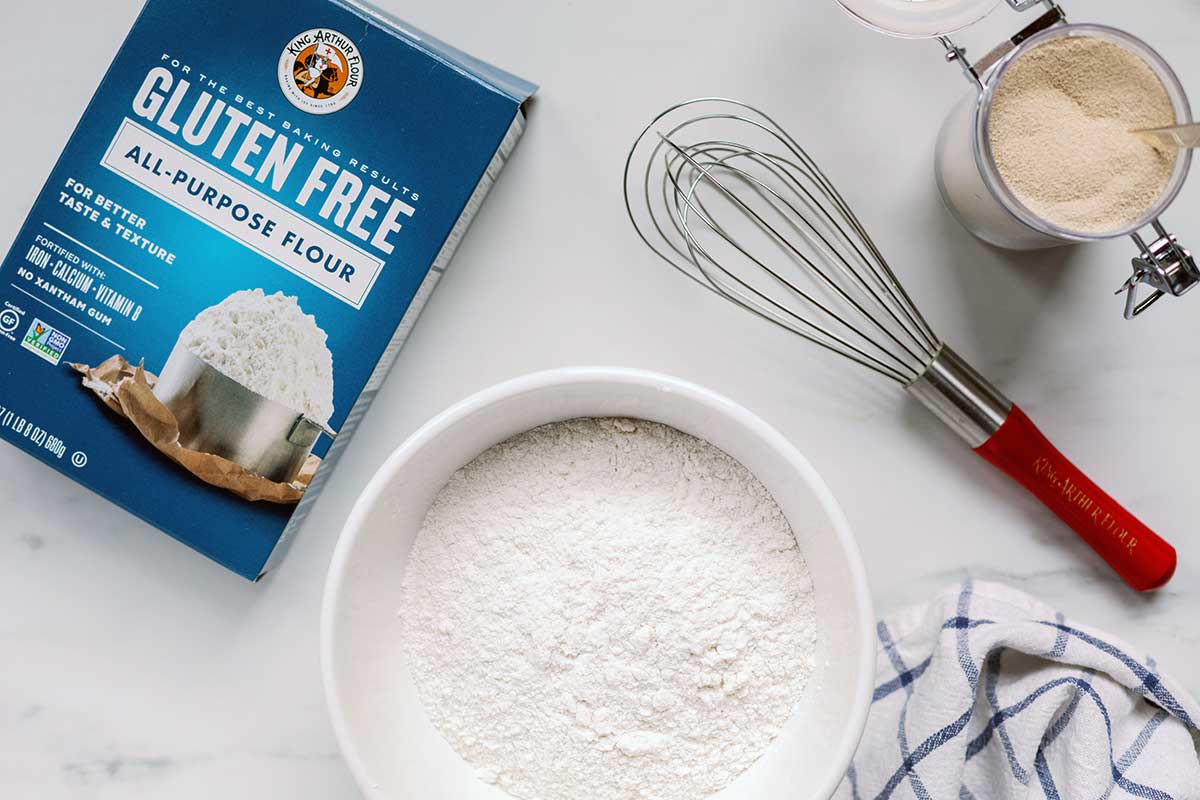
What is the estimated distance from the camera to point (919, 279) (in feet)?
2.25

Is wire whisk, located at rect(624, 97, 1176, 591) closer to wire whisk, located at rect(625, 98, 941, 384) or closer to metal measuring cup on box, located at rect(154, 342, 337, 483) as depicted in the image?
wire whisk, located at rect(625, 98, 941, 384)

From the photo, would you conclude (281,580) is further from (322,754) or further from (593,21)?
(593,21)

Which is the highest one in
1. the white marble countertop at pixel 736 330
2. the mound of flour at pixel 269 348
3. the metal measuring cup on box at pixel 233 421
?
the white marble countertop at pixel 736 330

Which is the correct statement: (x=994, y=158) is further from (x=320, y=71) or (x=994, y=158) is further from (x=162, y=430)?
(x=162, y=430)

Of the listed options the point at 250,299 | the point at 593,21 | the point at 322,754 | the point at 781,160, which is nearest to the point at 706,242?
the point at 781,160

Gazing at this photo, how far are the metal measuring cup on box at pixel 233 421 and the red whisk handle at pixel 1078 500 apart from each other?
0.49 m

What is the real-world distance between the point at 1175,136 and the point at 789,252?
25 centimetres

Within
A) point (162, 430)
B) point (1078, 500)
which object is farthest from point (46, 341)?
point (1078, 500)

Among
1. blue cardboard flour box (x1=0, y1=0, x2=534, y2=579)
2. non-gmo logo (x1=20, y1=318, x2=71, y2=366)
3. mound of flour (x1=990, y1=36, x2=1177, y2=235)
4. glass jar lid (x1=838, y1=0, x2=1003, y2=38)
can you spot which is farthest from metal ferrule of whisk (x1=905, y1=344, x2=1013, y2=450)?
non-gmo logo (x1=20, y1=318, x2=71, y2=366)

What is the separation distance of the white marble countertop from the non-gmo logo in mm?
128

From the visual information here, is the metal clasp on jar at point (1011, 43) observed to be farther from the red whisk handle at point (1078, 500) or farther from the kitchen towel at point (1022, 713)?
the kitchen towel at point (1022, 713)

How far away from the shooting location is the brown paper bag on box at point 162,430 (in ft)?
2.10

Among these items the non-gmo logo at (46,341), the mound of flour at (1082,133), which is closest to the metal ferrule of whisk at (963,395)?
the mound of flour at (1082,133)

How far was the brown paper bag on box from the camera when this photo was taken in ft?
2.10
